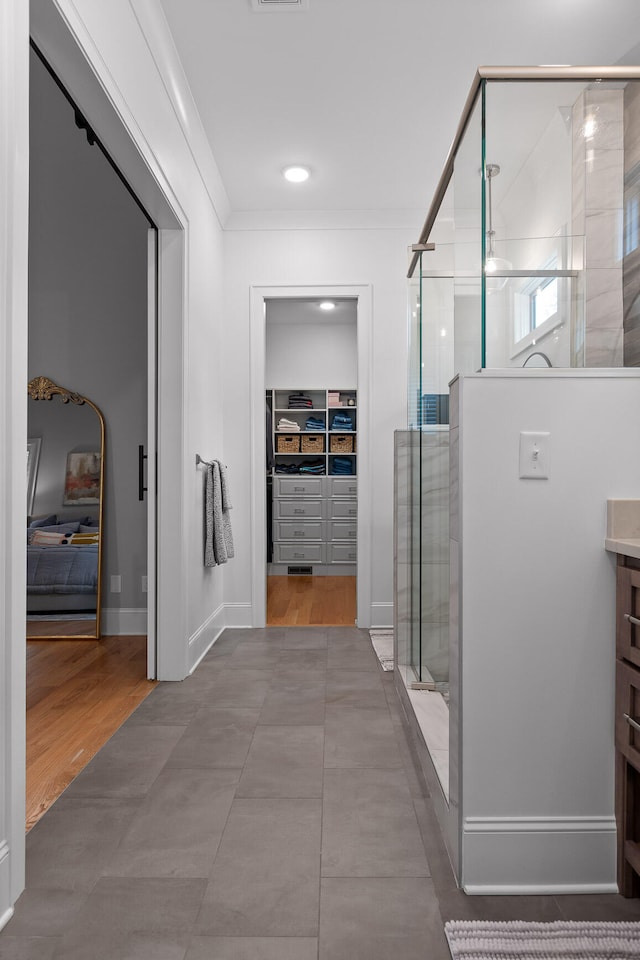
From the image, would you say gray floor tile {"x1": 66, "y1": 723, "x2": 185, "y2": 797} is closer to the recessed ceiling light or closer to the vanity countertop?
the vanity countertop

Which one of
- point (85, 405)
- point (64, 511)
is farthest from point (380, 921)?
point (85, 405)

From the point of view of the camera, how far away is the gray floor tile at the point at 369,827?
167 cm

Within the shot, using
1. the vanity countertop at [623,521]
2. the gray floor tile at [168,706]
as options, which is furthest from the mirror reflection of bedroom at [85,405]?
the vanity countertop at [623,521]

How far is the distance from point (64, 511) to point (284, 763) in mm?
2404

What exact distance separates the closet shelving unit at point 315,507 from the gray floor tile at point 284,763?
454 centimetres

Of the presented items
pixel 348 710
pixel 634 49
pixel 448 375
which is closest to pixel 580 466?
pixel 448 375

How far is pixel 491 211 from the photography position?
5.49 feet

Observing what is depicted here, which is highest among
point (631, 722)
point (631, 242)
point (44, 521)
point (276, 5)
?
point (276, 5)

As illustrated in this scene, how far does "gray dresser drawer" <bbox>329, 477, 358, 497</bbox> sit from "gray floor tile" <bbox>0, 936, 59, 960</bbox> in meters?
5.88

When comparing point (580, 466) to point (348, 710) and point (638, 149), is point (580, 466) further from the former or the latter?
point (348, 710)

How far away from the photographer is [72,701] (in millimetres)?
2926

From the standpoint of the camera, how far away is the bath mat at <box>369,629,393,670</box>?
3512 mm

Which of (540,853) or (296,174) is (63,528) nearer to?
(296,174)

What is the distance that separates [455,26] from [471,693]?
251 centimetres
